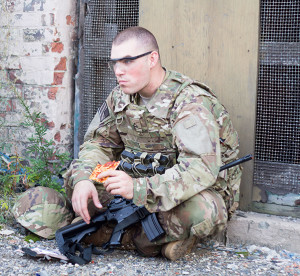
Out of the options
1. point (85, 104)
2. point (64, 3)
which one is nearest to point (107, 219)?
point (85, 104)

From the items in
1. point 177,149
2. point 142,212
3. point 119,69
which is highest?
point 119,69

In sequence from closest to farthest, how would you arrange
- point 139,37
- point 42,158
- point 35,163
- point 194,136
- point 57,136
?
point 194,136
point 139,37
point 35,163
point 42,158
point 57,136

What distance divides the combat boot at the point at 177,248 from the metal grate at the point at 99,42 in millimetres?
1412

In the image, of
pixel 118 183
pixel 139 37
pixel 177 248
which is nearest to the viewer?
pixel 118 183

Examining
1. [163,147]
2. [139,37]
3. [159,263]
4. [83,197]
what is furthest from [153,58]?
[159,263]

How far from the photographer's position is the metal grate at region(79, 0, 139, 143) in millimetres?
3887

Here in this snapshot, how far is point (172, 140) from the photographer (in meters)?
3.00

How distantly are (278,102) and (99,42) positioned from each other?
4.64 ft

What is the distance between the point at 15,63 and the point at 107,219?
168 cm

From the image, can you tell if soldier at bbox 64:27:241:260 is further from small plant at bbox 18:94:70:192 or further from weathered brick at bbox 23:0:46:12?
weathered brick at bbox 23:0:46:12

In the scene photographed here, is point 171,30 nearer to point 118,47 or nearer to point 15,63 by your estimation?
point 118,47

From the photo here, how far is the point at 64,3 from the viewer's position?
3.95 m

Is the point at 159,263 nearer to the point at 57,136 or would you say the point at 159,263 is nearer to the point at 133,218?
the point at 133,218

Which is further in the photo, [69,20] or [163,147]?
[69,20]
